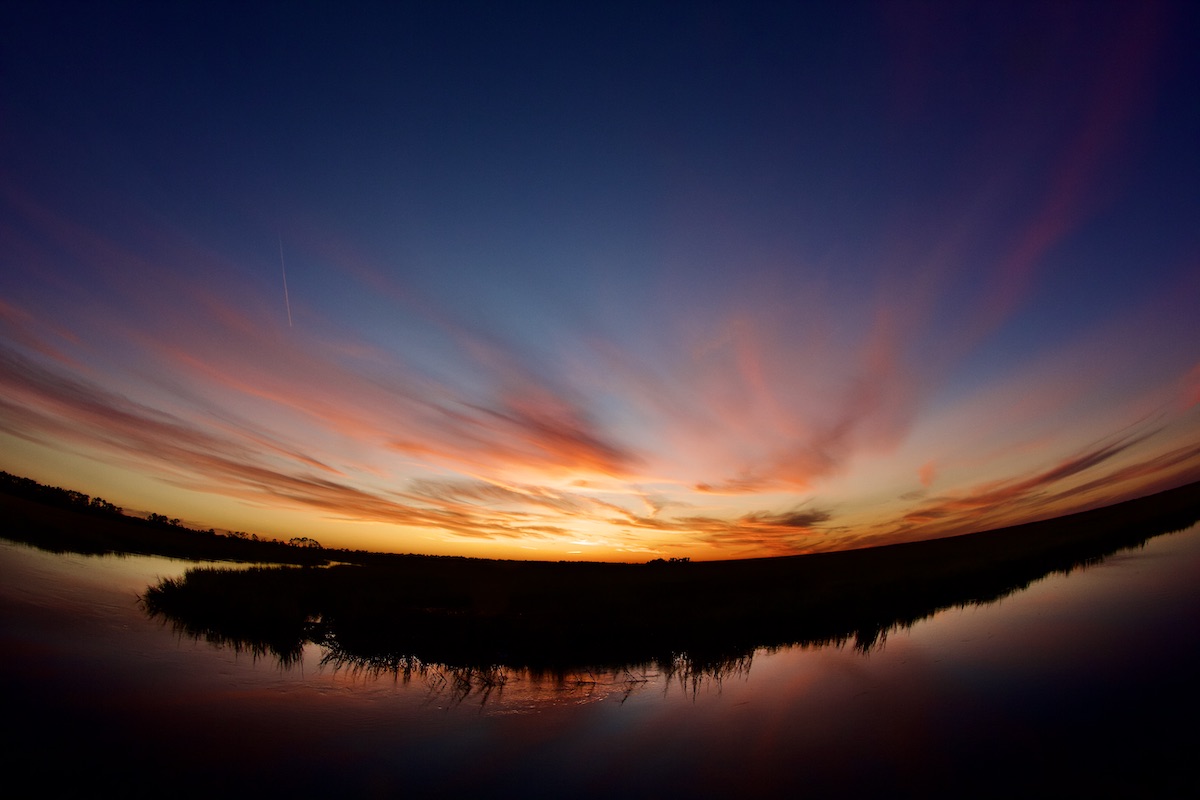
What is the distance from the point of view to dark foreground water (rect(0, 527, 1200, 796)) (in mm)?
8039

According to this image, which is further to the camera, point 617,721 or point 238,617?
point 238,617

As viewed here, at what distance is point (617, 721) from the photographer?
11031 mm

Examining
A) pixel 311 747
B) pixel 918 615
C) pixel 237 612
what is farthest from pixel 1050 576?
pixel 237 612

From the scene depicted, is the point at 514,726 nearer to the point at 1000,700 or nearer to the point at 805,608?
the point at 1000,700

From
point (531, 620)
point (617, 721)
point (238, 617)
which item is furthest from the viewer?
point (531, 620)

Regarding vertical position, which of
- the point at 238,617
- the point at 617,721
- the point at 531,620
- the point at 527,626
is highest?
the point at 617,721

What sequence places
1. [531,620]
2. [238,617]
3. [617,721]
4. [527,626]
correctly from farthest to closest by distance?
1. [531,620]
2. [527,626]
3. [238,617]
4. [617,721]

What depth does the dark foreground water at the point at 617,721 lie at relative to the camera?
804 cm

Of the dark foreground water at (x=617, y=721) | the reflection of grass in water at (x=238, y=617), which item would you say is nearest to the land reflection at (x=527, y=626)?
the reflection of grass in water at (x=238, y=617)

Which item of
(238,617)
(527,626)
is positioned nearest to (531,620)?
(527,626)

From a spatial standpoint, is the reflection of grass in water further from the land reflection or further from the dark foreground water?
the dark foreground water

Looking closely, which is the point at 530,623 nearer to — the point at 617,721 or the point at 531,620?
the point at 531,620

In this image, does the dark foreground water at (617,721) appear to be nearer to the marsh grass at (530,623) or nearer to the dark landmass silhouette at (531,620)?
the marsh grass at (530,623)

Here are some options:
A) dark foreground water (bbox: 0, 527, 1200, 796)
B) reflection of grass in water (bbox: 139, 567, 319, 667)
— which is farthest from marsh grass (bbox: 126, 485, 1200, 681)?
dark foreground water (bbox: 0, 527, 1200, 796)
